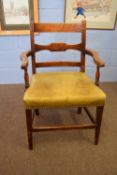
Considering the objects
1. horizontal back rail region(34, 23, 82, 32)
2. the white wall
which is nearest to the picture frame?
the white wall

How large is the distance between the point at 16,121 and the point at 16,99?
413 mm

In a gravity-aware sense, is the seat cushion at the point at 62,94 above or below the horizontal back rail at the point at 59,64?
below

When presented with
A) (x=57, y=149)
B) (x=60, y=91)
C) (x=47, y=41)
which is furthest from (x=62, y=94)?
(x=47, y=41)

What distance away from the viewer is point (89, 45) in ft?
7.16

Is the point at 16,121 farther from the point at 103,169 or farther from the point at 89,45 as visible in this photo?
the point at 89,45

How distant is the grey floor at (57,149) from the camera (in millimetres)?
1196

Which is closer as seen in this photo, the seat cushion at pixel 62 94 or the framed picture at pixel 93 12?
the seat cushion at pixel 62 94

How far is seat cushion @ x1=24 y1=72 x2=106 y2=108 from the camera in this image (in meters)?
1.14

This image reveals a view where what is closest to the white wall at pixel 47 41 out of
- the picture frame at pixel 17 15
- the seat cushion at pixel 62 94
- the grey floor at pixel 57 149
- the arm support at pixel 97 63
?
the picture frame at pixel 17 15

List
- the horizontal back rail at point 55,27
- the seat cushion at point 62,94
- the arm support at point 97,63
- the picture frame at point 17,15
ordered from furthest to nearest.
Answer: the picture frame at point 17,15 → the horizontal back rail at point 55,27 → the arm support at point 97,63 → the seat cushion at point 62,94

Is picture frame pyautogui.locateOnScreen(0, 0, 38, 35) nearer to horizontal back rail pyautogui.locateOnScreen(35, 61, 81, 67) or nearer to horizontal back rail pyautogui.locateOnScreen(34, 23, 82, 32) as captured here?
horizontal back rail pyautogui.locateOnScreen(34, 23, 82, 32)

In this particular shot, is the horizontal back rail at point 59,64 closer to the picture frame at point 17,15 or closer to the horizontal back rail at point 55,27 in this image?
the horizontal back rail at point 55,27

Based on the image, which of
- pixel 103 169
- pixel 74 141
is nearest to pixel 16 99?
pixel 74 141

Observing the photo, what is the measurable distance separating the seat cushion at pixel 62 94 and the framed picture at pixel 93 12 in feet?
3.15
